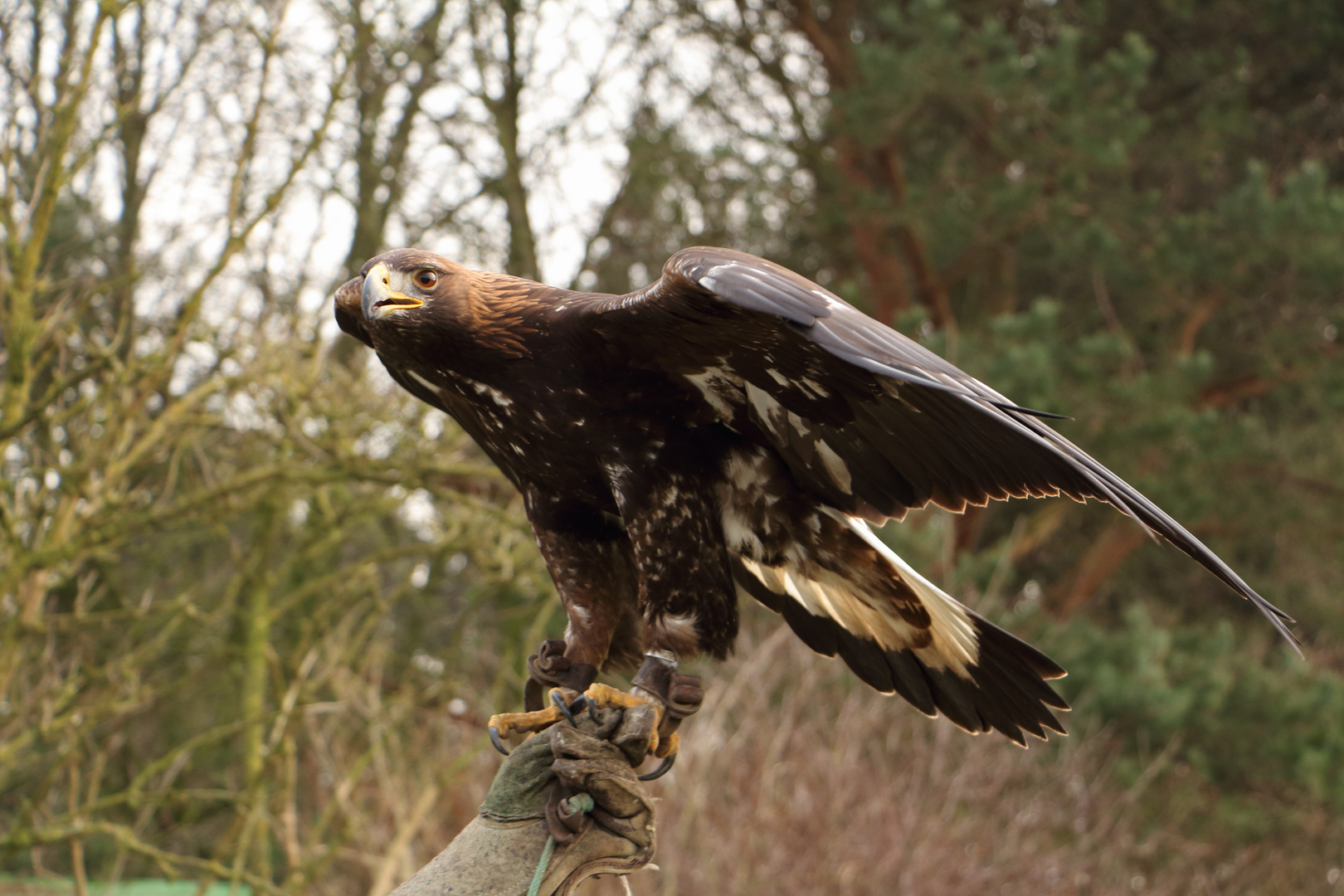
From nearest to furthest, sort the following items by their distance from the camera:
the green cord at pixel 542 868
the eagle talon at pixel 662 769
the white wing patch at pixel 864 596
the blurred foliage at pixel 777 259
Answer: the green cord at pixel 542 868 → the eagle talon at pixel 662 769 → the white wing patch at pixel 864 596 → the blurred foliage at pixel 777 259

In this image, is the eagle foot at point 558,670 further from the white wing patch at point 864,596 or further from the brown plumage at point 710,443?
the white wing patch at point 864,596

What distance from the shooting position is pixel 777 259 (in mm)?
10188

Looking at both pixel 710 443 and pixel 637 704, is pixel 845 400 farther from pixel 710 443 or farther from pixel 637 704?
pixel 637 704

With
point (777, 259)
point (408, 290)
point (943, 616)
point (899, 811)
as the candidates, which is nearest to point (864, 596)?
point (943, 616)

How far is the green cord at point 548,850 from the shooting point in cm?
190

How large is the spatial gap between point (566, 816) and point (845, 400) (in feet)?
2.89

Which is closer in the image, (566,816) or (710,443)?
(566,816)

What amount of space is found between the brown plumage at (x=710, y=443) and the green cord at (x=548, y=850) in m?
0.30

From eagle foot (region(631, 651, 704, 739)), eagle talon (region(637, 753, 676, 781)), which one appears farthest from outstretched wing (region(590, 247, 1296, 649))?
eagle talon (region(637, 753, 676, 781))

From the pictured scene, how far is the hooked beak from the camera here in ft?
6.81

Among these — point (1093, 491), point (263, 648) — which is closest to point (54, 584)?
point (263, 648)

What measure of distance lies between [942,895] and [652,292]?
18.2 ft

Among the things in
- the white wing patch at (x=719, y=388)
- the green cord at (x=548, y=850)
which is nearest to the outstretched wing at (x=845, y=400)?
the white wing patch at (x=719, y=388)

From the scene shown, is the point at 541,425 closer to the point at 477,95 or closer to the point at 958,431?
the point at 958,431
